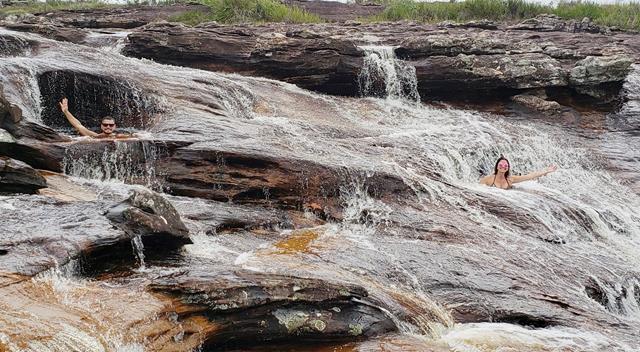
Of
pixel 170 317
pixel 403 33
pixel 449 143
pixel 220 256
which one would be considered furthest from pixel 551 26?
pixel 170 317

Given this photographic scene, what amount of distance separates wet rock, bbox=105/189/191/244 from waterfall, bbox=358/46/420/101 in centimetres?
1101

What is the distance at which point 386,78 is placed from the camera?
17.0 metres

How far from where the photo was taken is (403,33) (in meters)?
20.1

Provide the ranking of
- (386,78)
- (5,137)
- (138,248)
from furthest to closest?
1. (386,78)
2. (5,137)
3. (138,248)

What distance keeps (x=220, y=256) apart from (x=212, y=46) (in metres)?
10.7

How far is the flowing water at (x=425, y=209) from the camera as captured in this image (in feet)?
20.3

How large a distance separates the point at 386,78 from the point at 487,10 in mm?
10408

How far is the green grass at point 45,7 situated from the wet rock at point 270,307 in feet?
77.2

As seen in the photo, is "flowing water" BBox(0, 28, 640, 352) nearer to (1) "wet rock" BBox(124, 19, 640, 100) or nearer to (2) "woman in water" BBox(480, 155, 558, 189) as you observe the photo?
(2) "woman in water" BBox(480, 155, 558, 189)

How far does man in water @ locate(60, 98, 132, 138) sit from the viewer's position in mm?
9781

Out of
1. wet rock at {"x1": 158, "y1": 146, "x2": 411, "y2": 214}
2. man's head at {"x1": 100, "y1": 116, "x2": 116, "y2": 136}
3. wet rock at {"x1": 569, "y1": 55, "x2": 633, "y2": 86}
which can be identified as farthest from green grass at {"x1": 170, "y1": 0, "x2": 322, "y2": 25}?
wet rock at {"x1": 158, "y1": 146, "x2": 411, "y2": 214}

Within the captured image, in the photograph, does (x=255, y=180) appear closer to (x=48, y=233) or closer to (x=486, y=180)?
(x=48, y=233)

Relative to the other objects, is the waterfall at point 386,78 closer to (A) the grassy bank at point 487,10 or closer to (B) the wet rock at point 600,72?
(B) the wet rock at point 600,72

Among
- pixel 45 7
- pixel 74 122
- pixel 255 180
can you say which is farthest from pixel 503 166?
pixel 45 7
